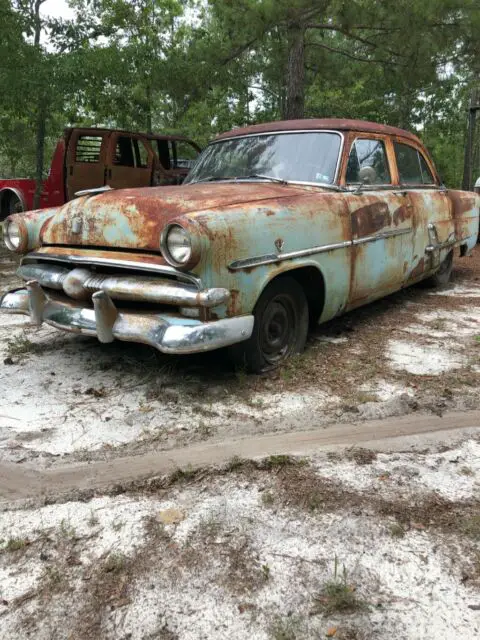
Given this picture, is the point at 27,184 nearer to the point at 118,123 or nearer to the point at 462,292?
the point at 118,123

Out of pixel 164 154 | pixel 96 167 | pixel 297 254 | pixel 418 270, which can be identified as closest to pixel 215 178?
pixel 297 254

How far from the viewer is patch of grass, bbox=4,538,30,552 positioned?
2.09 meters

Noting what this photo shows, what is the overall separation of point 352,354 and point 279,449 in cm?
157

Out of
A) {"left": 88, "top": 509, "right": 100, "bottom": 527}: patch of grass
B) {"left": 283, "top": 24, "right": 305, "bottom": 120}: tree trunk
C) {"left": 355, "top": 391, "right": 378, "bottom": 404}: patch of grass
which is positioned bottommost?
{"left": 88, "top": 509, "right": 100, "bottom": 527}: patch of grass

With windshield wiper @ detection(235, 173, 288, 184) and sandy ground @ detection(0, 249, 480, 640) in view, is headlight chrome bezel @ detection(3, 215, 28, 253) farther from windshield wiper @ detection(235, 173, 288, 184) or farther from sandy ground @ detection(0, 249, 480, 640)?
windshield wiper @ detection(235, 173, 288, 184)

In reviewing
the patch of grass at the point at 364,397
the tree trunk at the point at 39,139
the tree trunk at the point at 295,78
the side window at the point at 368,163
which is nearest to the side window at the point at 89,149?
the tree trunk at the point at 39,139

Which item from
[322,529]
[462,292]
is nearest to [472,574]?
[322,529]

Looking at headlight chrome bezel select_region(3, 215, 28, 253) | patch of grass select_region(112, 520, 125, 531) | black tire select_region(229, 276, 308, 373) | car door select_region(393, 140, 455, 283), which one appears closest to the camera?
patch of grass select_region(112, 520, 125, 531)

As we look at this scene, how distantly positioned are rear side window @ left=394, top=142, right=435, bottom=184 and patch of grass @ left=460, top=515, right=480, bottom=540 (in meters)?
3.70

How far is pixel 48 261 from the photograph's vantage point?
3914 millimetres

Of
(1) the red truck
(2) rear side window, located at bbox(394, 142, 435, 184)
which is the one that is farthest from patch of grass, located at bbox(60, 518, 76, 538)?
(1) the red truck

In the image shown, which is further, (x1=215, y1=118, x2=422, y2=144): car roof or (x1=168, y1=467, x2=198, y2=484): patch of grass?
(x1=215, y1=118, x2=422, y2=144): car roof

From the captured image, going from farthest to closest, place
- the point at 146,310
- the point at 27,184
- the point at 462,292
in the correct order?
the point at 27,184
the point at 462,292
the point at 146,310

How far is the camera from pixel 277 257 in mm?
3512
